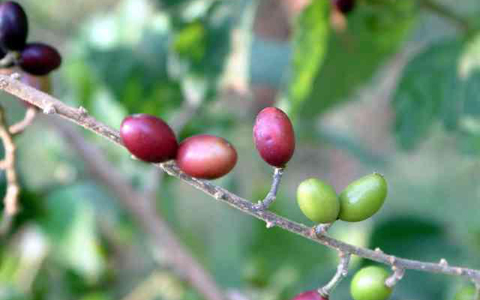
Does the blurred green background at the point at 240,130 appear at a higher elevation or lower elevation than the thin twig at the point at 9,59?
higher

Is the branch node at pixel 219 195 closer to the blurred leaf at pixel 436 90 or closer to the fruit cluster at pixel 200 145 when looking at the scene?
the fruit cluster at pixel 200 145

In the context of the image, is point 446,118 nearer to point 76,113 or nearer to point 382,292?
point 382,292

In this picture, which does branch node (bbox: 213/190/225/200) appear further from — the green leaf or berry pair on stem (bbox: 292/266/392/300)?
the green leaf

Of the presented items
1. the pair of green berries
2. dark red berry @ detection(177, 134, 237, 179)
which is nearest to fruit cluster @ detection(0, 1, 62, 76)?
dark red berry @ detection(177, 134, 237, 179)

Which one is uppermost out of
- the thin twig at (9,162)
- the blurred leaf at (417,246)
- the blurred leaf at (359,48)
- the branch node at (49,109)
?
the blurred leaf at (359,48)

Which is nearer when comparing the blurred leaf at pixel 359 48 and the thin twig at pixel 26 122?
the thin twig at pixel 26 122

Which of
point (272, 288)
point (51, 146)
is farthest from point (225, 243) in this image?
point (51, 146)

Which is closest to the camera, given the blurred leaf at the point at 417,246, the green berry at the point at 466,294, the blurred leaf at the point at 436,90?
the green berry at the point at 466,294

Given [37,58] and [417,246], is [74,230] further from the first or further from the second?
[37,58]

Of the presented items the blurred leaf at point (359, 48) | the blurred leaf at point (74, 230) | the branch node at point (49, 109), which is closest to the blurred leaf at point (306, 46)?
the blurred leaf at point (359, 48)
